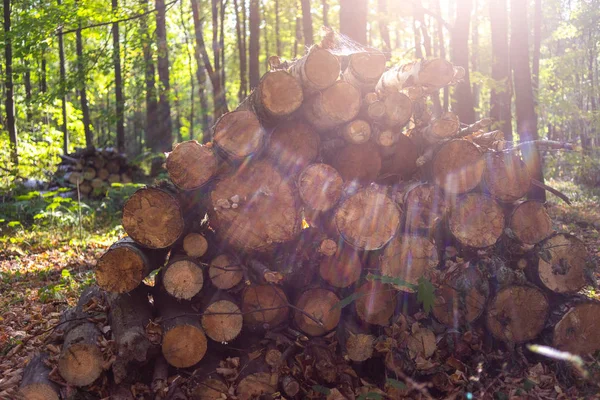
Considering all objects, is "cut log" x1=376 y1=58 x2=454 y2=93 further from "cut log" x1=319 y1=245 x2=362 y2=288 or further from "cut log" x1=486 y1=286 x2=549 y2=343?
"cut log" x1=486 y1=286 x2=549 y2=343

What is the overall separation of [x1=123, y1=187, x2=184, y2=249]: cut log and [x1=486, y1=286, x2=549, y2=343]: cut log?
2867 millimetres

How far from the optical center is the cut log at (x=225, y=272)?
14.0ft

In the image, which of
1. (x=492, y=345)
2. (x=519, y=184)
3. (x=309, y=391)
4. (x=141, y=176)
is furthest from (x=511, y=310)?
(x=141, y=176)

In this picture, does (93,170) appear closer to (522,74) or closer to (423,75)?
(522,74)

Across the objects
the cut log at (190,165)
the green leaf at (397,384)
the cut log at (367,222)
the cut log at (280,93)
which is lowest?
the green leaf at (397,384)

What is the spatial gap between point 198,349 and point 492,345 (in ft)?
8.37

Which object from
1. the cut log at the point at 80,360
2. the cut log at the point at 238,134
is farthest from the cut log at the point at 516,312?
the cut log at the point at 80,360

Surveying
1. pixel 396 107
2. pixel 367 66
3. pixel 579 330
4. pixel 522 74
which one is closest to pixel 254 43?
pixel 522 74

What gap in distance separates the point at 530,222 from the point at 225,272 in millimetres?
2711

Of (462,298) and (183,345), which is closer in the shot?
(183,345)

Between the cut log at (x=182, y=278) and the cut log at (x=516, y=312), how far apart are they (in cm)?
254

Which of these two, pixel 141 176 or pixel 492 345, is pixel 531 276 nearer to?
pixel 492 345

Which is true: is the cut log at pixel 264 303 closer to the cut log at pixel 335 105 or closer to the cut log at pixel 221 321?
the cut log at pixel 221 321

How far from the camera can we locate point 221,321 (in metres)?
4.11
